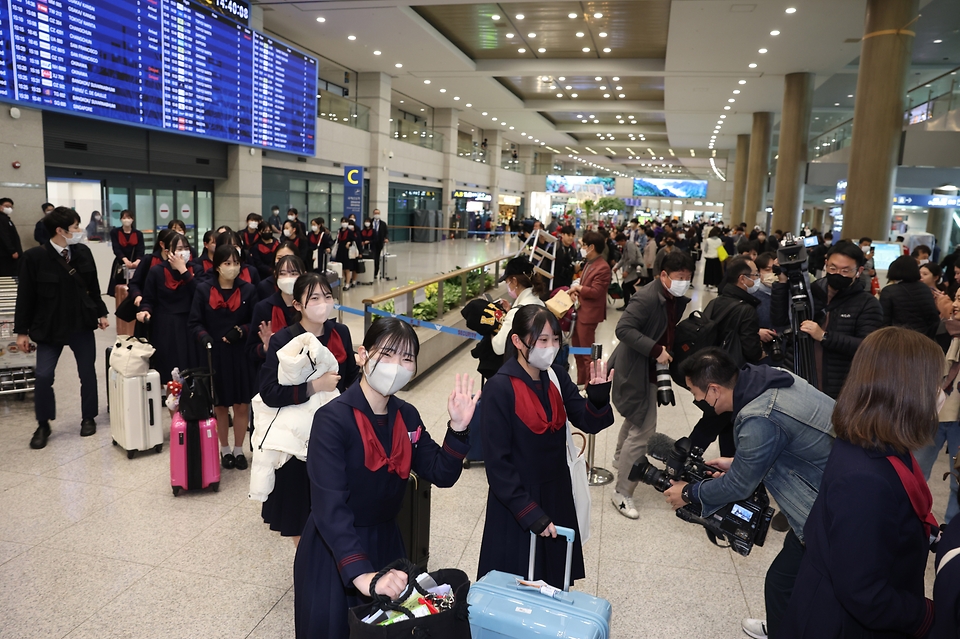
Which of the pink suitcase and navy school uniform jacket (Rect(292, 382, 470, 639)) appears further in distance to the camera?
the pink suitcase

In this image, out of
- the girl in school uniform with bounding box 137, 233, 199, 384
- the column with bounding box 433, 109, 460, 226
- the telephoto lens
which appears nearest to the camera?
the telephoto lens

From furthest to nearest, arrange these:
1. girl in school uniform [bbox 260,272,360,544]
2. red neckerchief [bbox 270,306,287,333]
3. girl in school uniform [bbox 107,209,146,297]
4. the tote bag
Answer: girl in school uniform [bbox 107,209,146,297] → red neckerchief [bbox 270,306,287,333] → girl in school uniform [bbox 260,272,360,544] → the tote bag

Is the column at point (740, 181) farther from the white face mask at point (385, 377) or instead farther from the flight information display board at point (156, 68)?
the white face mask at point (385, 377)

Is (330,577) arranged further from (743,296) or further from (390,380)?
(743,296)

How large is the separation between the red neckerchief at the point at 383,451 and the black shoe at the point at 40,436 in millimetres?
4229

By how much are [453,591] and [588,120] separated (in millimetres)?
35278

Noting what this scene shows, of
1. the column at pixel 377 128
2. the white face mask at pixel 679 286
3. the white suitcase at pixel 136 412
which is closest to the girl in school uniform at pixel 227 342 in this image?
the white suitcase at pixel 136 412

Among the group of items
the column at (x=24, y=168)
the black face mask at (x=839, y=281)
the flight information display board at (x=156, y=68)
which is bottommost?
the black face mask at (x=839, y=281)

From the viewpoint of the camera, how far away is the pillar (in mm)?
19297

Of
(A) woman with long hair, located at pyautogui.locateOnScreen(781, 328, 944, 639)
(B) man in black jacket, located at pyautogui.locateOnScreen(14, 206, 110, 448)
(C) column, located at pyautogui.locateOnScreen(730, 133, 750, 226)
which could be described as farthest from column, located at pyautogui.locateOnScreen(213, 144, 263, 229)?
(C) column, located at pyautogui.locateOnScreen(730, 133, 750, 226)

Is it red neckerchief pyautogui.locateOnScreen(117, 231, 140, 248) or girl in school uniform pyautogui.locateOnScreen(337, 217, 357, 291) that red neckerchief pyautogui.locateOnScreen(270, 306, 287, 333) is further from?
girl in school uniform pyautogui.locateOnScreen(337, 217, 357, 291)

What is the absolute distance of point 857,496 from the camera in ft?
5.57

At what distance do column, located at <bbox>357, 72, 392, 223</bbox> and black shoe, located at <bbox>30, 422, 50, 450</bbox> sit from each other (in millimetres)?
19475

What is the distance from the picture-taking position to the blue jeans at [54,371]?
17.0ft
